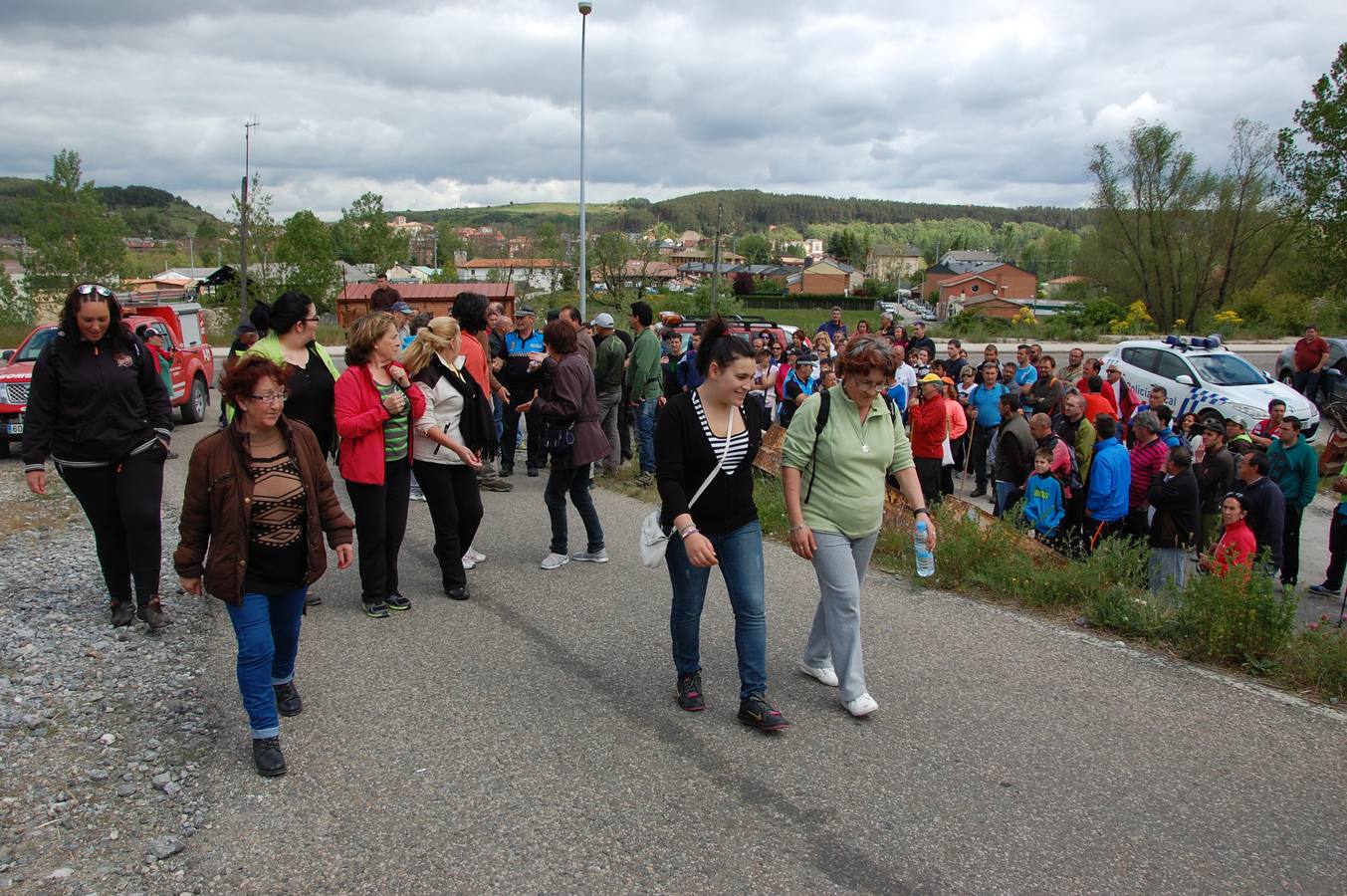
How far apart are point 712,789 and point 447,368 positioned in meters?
3.42

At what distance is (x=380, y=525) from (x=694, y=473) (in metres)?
2.48

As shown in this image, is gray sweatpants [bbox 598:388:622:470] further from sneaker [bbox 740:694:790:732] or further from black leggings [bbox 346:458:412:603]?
sneaker [bbox 740:694:790:732]

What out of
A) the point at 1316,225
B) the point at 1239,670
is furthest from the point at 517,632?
the point at 1316,225

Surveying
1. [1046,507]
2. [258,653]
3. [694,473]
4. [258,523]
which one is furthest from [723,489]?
[1046,507]

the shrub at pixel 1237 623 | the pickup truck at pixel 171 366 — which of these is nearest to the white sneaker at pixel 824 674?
the shrub at pixel 1237 623

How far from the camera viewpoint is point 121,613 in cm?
549

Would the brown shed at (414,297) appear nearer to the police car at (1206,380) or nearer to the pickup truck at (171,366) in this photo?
the pickup truck at (171,366)

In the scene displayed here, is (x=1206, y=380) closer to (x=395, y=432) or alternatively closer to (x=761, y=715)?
(x=761, y=715)

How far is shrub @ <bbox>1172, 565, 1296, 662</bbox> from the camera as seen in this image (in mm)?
5051

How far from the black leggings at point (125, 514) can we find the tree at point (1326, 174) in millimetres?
30206

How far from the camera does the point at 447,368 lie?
6.02 m

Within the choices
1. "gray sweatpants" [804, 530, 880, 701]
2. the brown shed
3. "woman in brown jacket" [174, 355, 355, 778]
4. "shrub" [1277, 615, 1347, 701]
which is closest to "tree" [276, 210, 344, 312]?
the brown shed

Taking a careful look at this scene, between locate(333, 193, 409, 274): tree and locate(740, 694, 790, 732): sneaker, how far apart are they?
3952 inches

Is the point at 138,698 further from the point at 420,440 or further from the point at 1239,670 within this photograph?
the point at 1239,670
